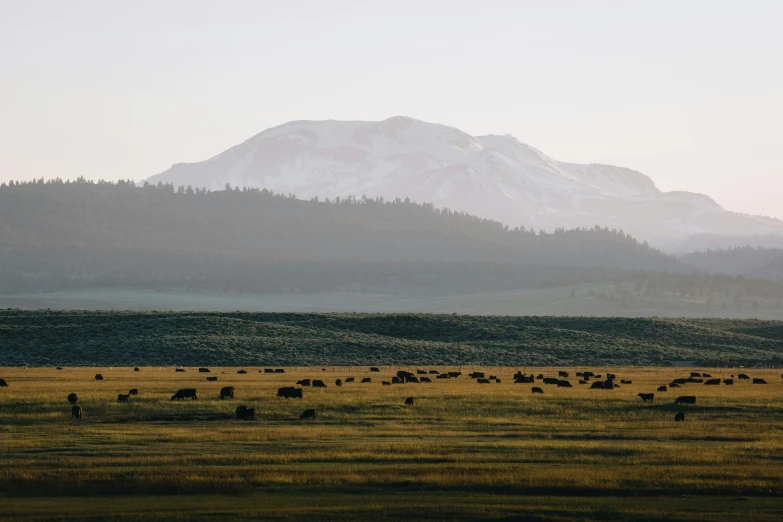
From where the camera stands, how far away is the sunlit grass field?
1097 inches

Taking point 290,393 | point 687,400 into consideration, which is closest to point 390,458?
point 290,393

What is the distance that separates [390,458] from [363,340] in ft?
274

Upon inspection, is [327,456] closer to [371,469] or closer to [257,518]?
A: [371,469]

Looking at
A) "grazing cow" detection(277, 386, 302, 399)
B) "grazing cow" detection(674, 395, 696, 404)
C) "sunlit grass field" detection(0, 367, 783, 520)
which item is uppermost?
"grazing cow" detection(674, 395, 696, 404)

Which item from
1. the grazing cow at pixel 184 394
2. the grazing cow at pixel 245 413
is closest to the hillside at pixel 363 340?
the grazing cow at pixel 184 394

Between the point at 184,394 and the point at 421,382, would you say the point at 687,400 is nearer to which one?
the point at 421,382

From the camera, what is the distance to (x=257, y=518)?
87.5ft

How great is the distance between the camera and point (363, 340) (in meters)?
118

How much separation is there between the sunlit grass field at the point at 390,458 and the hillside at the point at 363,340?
51.1 m

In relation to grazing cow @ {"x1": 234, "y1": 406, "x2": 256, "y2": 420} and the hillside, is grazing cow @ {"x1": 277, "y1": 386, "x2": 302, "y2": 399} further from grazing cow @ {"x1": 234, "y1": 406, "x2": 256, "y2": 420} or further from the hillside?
the hillside

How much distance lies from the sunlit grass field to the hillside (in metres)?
51.1

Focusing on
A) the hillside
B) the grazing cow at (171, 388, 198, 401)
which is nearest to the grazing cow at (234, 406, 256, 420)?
the grazing cow at (171, 388, 198, 401)

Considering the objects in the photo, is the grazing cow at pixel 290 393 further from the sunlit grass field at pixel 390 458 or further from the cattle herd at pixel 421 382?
the sunlit grass field at pixel 390 458

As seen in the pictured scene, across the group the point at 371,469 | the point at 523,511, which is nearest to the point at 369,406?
the point at 371,469
